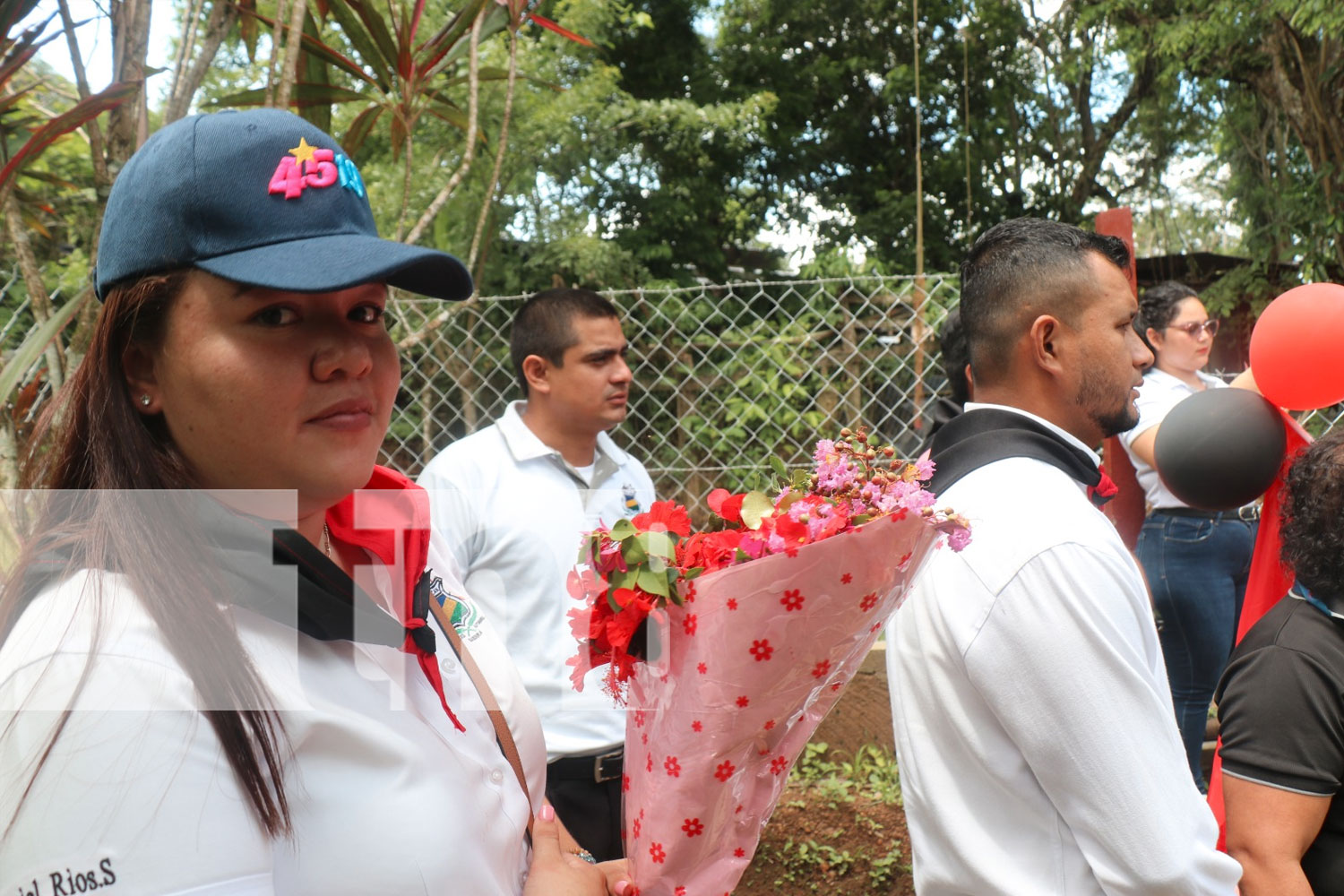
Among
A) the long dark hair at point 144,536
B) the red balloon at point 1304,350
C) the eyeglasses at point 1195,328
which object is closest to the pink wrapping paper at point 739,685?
the long dark hair at point 144,536

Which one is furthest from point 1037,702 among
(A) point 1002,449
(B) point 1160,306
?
(B) point 1160,306

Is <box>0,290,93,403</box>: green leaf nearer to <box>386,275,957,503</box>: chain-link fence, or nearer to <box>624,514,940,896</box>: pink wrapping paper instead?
<box>624,514,940,896</box>: pink wrapping paper

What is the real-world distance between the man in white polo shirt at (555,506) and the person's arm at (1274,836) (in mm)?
1327

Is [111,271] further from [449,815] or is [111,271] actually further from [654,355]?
[654,355]

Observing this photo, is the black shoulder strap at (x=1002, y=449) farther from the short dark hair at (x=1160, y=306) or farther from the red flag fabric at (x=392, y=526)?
the short dark hair at (x=1160, y=306)

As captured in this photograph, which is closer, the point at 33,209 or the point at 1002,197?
the point at 33,209

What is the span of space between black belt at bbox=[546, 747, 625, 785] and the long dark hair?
73.0 inches

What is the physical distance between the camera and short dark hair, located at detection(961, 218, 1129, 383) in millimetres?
1964

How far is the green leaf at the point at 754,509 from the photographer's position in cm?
130

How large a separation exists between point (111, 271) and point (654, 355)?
347cm

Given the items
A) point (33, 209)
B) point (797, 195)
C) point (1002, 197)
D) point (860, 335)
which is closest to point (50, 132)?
point (33, 209)

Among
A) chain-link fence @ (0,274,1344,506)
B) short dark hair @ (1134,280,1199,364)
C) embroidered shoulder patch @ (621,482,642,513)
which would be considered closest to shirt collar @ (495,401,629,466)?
embroidered shoulder patch @ (621,482,642,513)

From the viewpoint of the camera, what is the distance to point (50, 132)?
2285 mm

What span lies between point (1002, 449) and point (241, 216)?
4.17ft
